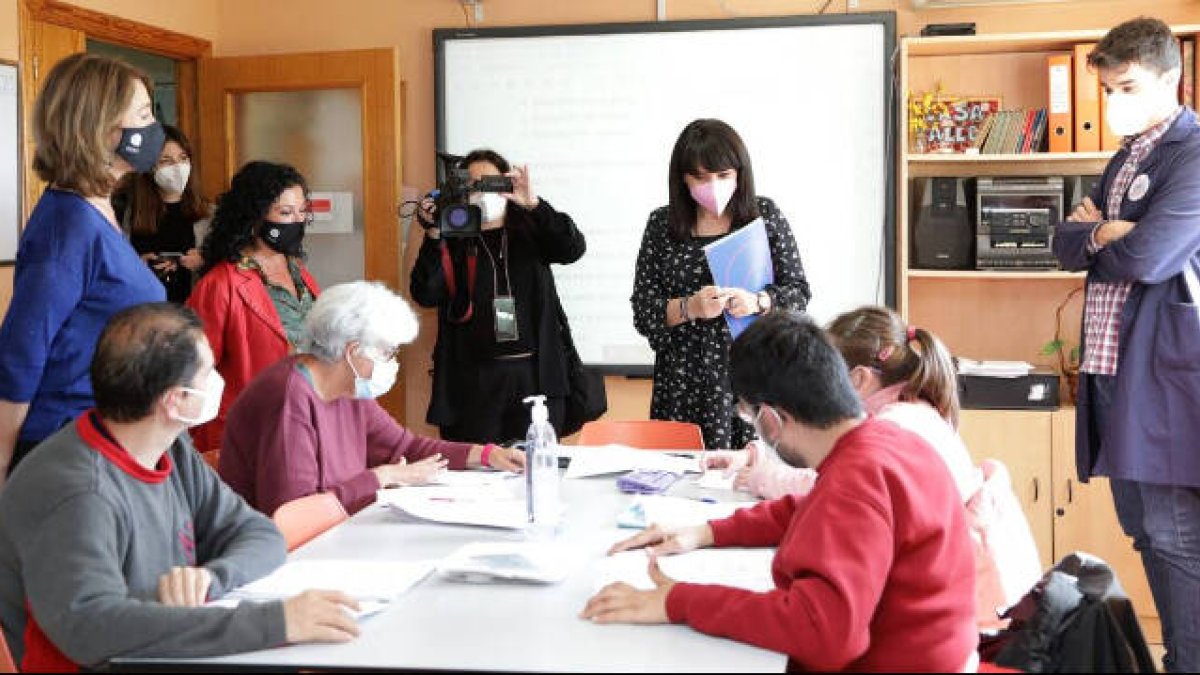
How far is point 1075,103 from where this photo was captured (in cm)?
439

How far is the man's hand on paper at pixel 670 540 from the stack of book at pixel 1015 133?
9.12ft

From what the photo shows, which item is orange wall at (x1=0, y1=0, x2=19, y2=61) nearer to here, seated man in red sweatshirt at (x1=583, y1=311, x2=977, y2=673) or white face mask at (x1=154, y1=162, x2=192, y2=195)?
white face mask at (x1=154, y1=162, x2=192, y2=195)

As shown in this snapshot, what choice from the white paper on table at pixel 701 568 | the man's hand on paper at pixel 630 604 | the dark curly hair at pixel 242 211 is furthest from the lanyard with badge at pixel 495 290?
the man's hand on paper at pixel 630 604

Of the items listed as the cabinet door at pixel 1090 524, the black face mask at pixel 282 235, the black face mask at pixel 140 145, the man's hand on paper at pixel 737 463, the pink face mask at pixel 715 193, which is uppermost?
the black face mask at pixel 140 145

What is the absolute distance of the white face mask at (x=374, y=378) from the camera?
9.20 ft

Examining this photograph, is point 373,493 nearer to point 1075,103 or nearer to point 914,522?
point 914,522

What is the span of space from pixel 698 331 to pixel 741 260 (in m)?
0.25

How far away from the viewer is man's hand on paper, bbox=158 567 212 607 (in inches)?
73.5

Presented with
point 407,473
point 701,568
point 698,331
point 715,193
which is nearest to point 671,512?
point 701,568

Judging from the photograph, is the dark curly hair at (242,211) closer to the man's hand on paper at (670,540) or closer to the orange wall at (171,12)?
the orange wall at (171,12)

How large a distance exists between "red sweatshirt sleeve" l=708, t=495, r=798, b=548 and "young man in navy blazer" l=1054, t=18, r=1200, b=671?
137cm

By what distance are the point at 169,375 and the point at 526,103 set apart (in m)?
3.16

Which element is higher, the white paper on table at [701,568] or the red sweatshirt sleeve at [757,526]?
the red sweatshirt sleeve at [757,526]

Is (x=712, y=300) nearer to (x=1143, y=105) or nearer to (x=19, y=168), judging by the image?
(x=1143, y=105)
